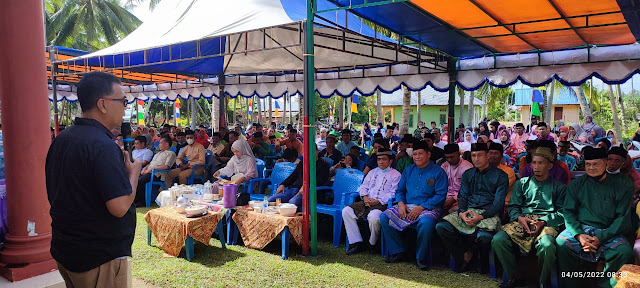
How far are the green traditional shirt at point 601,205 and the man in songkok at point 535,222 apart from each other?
18 centimetres

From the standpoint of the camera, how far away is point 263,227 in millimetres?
5160

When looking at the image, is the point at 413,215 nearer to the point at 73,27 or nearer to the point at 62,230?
the point at 62,230

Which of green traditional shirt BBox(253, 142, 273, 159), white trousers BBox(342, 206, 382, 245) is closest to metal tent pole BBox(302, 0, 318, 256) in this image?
white trousers BBox(342, 206, 382, 245)

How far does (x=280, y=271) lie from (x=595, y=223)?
127 inches

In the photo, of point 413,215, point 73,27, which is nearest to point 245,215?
point 413,215

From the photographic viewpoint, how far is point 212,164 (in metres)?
9.26

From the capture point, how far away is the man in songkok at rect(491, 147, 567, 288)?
13.2 ft

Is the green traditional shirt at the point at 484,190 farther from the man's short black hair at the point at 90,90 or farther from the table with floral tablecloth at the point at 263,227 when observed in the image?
the man's short black hair at the point at 90,90

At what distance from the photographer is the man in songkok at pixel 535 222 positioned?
4.04 m

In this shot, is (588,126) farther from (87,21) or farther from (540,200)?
(87,21)

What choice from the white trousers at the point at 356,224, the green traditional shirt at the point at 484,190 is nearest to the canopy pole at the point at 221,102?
the white trousers at the point at 356,224

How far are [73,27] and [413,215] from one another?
25690 mm

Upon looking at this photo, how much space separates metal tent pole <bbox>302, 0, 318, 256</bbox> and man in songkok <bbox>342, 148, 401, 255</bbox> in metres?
0.50

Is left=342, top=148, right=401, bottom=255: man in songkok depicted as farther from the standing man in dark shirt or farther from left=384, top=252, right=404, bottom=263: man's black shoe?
the standing man in dark shirt
